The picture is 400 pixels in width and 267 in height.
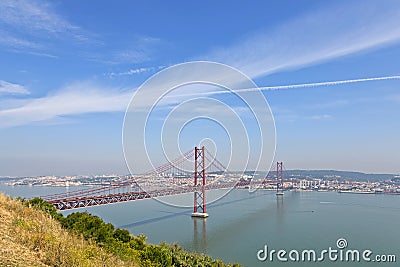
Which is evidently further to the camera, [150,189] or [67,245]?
[150,189]

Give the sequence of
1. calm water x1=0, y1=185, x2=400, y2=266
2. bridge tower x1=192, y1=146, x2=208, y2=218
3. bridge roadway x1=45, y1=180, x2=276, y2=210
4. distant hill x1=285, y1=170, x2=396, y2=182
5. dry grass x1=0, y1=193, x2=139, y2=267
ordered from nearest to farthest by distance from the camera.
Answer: dry grass x1=0, y1=193, x2=139, y2=267 < bridge roadway x1=45, y1=180, x2=276, y2=210 < calm water x1=0, y1=185, x2=400, y2=266 < bridge tower x1=192, y1=146, x2=208, y2=218 < distant hill x1=285, y1=170, x2=396, y2=182

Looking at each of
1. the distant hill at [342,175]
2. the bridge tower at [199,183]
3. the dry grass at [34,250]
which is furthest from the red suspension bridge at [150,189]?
the distant hill at [342,175]

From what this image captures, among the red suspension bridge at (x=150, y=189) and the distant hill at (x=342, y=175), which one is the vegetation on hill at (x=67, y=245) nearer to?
the red suspension bridge at (x=150, y=189)

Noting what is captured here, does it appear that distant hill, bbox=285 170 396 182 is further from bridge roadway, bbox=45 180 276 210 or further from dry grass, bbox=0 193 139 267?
dry grass, bbox=0 193 139 267

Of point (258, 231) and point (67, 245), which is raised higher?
point (67, 245)

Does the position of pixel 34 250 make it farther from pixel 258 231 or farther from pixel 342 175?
pixel 342 175

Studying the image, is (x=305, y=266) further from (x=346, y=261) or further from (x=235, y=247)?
(x=235, y=247)

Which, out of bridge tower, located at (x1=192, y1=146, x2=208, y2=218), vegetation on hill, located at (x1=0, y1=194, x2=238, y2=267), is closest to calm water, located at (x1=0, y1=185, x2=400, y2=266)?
bridge tower, located at (x1=192, y1=146, x2=208, y2=218)

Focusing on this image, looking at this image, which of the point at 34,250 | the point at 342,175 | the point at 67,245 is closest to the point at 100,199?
the point at 67,245
